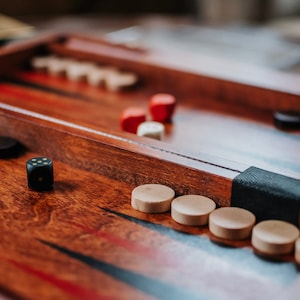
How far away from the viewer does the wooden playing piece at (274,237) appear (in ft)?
5.25

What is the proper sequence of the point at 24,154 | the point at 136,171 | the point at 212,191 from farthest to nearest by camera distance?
the point at 24,154
the point at 136,171
the point at 212,191

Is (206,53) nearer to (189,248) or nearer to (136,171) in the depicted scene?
(136,171)

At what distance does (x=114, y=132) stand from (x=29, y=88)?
3.26ft

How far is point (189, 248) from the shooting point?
166 cm

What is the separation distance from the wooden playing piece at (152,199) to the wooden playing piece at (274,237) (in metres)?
0.31

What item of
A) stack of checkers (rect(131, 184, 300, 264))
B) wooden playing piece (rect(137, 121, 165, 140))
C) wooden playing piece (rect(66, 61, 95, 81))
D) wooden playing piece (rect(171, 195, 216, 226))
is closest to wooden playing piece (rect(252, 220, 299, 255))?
stack of checkers (rect(131, 184, 300, 264))

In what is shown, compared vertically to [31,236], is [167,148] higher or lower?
higher

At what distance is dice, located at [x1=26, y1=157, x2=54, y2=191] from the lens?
196 cm

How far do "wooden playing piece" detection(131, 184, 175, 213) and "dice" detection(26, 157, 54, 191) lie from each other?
1.03 feet

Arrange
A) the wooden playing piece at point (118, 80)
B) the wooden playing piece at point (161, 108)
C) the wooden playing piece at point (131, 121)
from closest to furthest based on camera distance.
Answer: the wooden playing piece at point (131, 121) → the wooden playing piece at point (161, 108) → the wooden playing piece at point (118, 80)

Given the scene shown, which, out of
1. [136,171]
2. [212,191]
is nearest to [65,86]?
[136,171]

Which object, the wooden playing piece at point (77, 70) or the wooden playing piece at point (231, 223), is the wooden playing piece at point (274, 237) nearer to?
the wooden playing piece at point (231, 223)

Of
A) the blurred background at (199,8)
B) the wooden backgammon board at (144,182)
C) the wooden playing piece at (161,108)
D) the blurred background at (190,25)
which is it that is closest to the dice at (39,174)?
the wooden backgammon board at (144,182)

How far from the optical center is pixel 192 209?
5.84 feet
